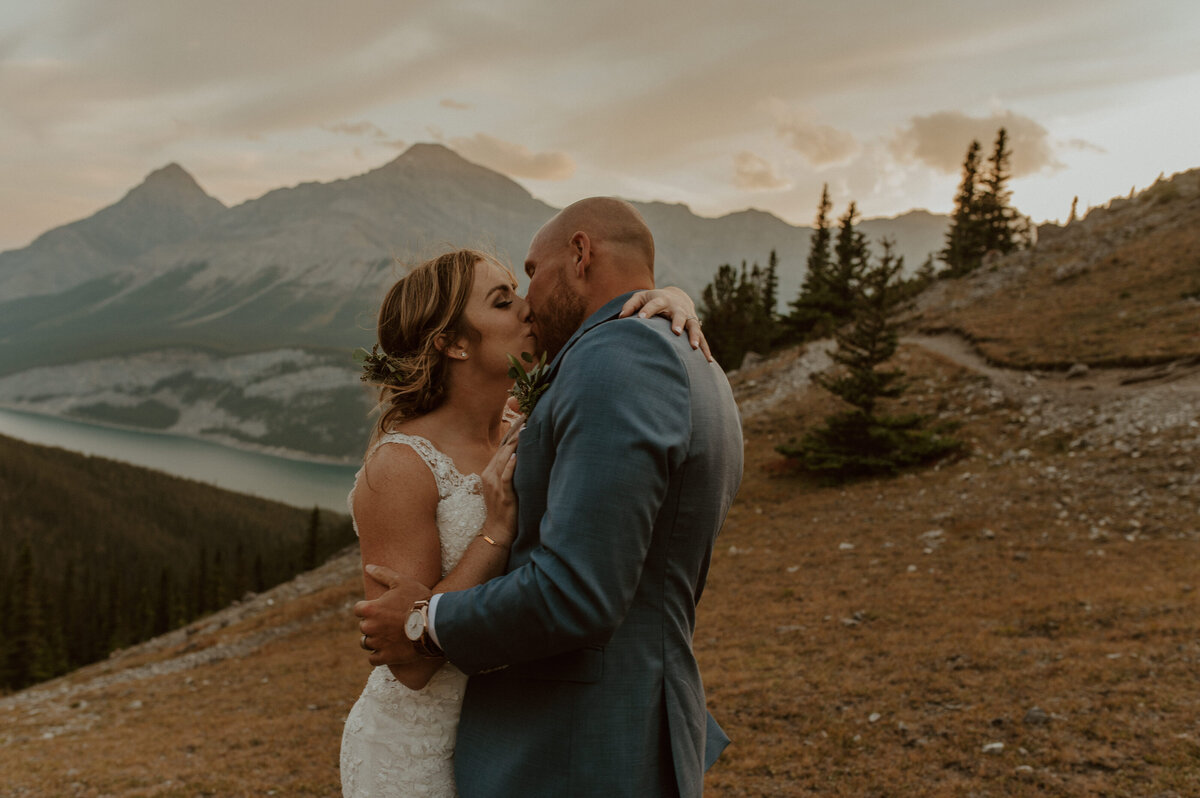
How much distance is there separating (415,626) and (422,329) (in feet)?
4.27

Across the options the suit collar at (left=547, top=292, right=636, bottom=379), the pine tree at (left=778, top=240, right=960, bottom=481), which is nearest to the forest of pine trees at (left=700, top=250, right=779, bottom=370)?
the pine tree at (left=778, top=240, right=960, bottom=481)

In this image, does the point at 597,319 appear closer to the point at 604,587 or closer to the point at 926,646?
the point at 604,587

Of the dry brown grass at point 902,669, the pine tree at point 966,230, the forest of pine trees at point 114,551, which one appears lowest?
the forest of pine trees at point 114,551

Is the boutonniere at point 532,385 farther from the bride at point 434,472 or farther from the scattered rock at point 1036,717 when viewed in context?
the scattered rock at point 1036,717

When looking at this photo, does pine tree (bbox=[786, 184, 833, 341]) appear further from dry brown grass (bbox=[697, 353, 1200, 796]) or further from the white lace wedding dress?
the white lace wedding dress

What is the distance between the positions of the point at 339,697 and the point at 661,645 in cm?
1328

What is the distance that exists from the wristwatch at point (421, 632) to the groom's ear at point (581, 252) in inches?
50.9

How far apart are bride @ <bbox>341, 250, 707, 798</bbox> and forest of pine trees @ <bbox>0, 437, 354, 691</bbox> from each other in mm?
87583

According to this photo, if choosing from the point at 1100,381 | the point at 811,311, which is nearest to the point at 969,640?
the point at 1100,381

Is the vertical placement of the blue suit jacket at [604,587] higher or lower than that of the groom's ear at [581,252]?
lower

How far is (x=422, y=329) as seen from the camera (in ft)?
10.2

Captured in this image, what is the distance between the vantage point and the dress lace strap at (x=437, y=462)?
9.45 ft

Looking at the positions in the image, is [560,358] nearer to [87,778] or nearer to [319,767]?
[319,767]

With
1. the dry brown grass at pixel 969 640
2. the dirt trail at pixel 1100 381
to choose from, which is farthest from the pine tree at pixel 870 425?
the dirt trail at pixel 1100 381
